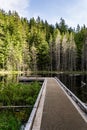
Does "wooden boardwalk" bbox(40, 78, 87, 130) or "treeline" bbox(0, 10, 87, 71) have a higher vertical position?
"treeline" bbox(0, 10, 87, 71)

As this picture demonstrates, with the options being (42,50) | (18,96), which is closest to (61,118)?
(18,96)

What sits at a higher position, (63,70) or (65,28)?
(65,28)

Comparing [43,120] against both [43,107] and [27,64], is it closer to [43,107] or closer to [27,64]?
[43,107]

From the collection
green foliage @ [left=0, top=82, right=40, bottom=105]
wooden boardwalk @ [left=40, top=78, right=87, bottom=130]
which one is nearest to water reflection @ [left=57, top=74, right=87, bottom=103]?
green foliage @ [left=0, top=82, right=40, bottom=105]

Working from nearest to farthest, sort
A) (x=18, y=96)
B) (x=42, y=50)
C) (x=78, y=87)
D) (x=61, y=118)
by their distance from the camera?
(x=61, y=118) → (x=18, y=96) → (x=78, y=87) → (x=42, y=50)

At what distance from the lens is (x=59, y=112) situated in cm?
1274

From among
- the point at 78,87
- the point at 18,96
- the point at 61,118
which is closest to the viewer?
the point at 61,118

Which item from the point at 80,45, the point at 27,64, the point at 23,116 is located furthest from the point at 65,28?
the point at 23,116

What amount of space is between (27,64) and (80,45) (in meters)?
20.9

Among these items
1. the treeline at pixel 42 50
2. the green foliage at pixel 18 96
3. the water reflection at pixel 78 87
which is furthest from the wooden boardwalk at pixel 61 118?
the treeline at pixel 42 50

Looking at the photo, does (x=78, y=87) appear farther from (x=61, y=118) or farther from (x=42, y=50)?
(x=42, y=50)

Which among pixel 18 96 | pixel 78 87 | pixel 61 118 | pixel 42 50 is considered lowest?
pixel 78 87

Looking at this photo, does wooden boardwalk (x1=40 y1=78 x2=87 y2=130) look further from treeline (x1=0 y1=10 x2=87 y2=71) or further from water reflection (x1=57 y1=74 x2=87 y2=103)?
treeline (x1=0 y1=10 x2=87 y2=71)

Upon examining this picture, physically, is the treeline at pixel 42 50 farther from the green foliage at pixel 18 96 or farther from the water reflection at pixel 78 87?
the green foliage at pixel 18 96
